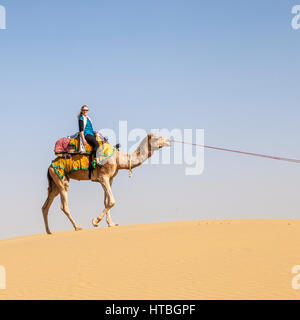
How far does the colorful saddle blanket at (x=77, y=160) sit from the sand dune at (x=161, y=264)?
8.84ft

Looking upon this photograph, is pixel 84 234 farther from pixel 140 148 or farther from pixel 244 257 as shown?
pixel 244 257

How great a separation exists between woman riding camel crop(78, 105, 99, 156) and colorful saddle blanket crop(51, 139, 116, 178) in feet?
0.57

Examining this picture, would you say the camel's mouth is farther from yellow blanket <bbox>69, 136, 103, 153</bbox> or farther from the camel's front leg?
the camel's front leg

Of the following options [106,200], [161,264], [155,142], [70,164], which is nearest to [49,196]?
[70,164]

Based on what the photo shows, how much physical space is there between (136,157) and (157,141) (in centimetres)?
93

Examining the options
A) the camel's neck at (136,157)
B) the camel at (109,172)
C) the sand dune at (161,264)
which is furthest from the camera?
the camel's neck at (136,157)

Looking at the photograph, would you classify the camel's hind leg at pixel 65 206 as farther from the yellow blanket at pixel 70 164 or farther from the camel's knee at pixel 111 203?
the camel's knee at pixel 111 203

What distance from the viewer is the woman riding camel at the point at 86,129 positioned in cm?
1523

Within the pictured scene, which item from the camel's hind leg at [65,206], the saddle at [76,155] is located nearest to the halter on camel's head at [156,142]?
the saddle at [76,155]

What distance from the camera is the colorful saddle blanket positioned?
15422 mm

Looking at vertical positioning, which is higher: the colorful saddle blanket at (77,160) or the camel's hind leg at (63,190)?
→ the colorful saddle blanket at (77,160)

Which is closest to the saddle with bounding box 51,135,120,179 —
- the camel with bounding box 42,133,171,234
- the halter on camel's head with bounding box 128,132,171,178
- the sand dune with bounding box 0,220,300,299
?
the camel with bounding box 42,133,171,234
